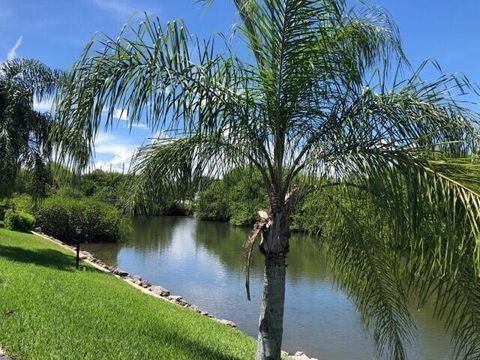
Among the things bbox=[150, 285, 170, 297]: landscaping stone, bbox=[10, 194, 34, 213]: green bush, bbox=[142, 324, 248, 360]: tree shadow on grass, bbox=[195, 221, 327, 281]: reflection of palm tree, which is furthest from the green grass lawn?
bbox=[10, 194, 34, 213]: green bush

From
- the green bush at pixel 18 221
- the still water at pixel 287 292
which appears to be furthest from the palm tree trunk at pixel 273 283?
the green bush at pixel 18 221

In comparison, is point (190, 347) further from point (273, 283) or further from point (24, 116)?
point (24, 116)

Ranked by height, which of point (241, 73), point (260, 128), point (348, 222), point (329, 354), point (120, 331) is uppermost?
point (241, 73)

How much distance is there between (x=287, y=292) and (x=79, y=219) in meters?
17.9

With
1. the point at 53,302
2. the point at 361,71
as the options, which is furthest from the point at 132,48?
the point at 53,302

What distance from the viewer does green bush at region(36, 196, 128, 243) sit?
106 feet

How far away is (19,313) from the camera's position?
23.6 ft

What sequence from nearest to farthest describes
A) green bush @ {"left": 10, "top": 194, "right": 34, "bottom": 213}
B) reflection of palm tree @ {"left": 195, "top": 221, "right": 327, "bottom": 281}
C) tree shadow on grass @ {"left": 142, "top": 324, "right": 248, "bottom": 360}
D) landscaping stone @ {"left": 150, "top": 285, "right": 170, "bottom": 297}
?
tree shadow on grass @ {"left": 142, "top": 324, "right": 248, "bottom": 360}, landscaping stone @ {"left": 150, "top": 285, "right": 170, "bottom": 297}, reflection of palm tree @ {"left": 195, "top": 221, "right": 327, "bottom": 281}, green bush @ {"left": 10, "top": 194, "right": 34, "bottom": 213}

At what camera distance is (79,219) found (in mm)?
33000

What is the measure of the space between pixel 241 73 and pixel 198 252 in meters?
26.1

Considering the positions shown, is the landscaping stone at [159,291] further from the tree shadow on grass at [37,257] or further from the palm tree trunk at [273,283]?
the palm tree trunk at [273,283]

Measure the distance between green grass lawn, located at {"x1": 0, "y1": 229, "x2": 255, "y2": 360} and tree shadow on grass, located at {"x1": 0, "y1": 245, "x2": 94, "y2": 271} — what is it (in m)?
1.95

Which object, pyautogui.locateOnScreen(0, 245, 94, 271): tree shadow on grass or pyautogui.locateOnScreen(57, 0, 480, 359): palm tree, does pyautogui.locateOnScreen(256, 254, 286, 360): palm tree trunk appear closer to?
pyautogui.locateOnScreen(57, 0, 480, 359): palm tree

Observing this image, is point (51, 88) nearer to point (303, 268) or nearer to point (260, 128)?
point (260, 128)
